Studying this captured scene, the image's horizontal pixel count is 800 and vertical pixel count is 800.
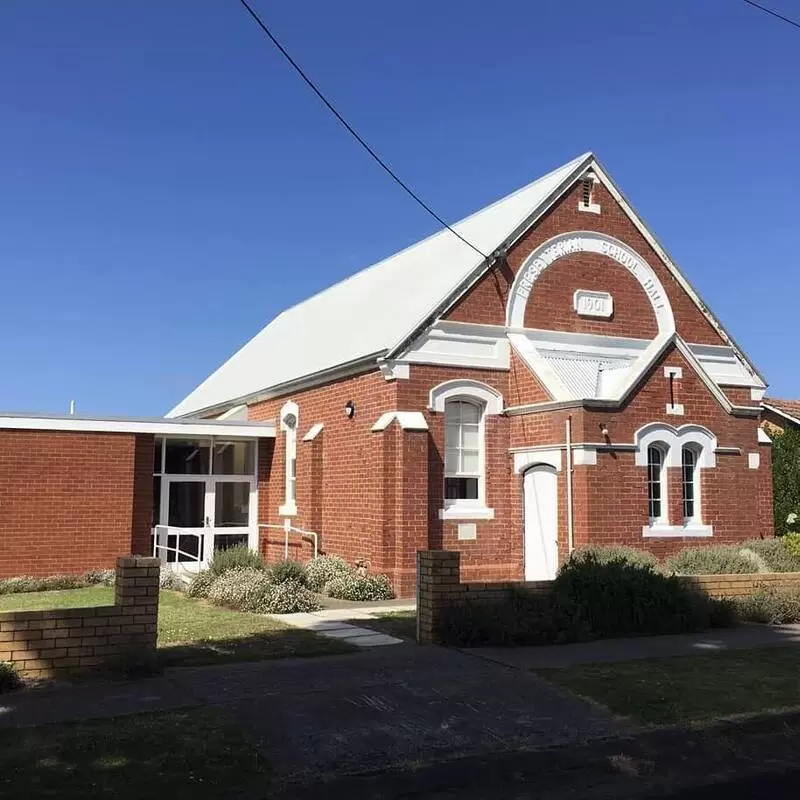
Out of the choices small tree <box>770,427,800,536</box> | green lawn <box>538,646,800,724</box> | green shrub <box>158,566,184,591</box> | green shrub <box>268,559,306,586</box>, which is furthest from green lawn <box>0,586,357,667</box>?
small tree <box>770,427,800,536</box>

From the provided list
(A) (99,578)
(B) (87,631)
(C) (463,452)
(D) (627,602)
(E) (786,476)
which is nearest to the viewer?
(B) (87,631)

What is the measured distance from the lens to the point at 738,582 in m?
13.4

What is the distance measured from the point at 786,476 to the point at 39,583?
63.1 feet

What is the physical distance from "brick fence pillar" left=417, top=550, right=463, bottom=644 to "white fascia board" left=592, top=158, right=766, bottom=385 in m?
11.9

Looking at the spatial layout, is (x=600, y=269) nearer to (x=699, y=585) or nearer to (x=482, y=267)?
(x=482, y=267)

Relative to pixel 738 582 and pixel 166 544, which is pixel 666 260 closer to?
pixel 738 582

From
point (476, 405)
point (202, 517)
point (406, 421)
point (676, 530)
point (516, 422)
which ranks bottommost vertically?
point (676, 530)

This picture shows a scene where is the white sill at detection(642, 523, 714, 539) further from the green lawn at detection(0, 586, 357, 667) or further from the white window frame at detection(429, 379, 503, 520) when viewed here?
the green lawn at detection(0, 586, 357, 667)

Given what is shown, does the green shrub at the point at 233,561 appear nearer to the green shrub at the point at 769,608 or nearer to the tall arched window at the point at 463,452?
the tall arched window at the point at 463,452

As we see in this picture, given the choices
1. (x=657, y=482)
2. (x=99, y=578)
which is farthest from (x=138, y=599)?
(x=657, y=482)

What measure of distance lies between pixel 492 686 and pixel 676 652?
317cm

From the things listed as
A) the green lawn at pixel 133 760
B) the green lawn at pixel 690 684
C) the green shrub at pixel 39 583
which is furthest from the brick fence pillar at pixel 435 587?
the green shrub at pixel 39 583

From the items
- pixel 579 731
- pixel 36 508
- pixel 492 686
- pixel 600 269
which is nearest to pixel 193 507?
pixel 36 508

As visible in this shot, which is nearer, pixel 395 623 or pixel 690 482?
pixel 395 623
